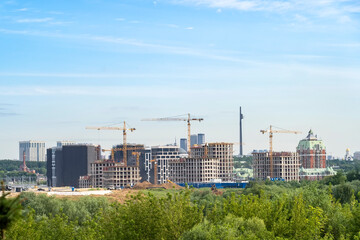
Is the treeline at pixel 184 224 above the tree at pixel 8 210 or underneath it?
underneath

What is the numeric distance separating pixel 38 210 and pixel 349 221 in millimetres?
55116

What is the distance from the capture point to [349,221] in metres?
70.9

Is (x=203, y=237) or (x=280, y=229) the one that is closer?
(x=203, y=237)

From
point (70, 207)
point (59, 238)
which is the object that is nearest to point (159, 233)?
point (59, 238)

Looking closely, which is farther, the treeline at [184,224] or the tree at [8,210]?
the treeline at [184,224]

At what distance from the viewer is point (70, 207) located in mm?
105562

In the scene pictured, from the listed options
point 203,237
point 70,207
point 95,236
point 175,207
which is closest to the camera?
point 203,237

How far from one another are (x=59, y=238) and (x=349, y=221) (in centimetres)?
2988

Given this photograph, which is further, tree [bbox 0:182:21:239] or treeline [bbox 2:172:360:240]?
treeline [bbox 2:172:360:240]

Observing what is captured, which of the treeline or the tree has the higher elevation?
the tree

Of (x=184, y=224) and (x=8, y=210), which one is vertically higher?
(x=8, y=210)

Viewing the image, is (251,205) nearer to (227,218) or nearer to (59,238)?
(227,218)

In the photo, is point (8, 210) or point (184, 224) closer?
point (8, 210)

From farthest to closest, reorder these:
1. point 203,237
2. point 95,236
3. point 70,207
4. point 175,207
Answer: point 70,207, point 175,207, point 95,236, point 203,237
